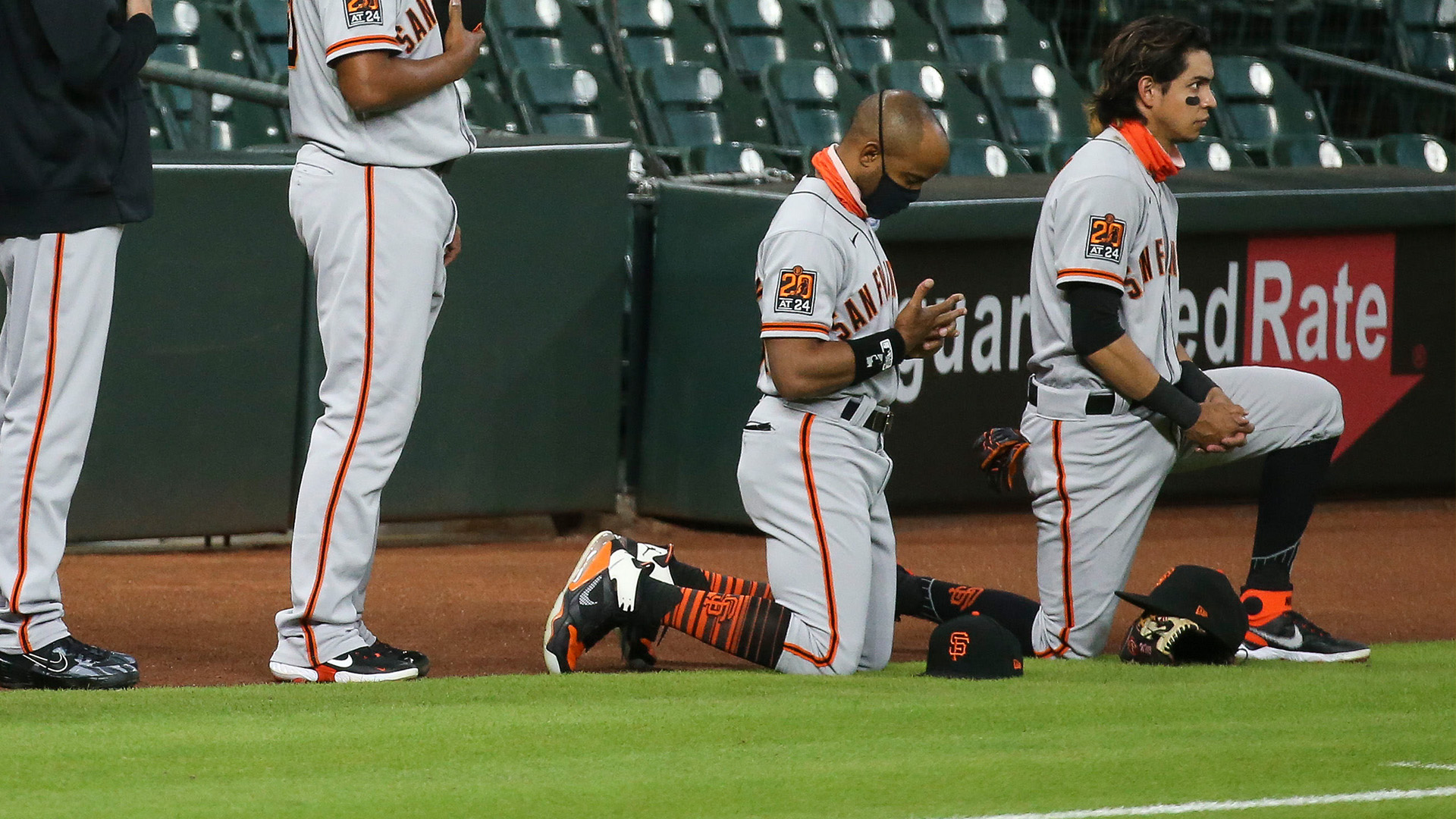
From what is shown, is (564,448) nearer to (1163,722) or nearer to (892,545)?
(892,545)

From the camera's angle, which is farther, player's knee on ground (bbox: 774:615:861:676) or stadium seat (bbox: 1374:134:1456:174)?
stadium seat (bbox: 1374:134:1456:174)

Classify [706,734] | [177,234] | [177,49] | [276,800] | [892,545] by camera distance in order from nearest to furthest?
[276,800]
[706,734]
[892,545]
[177,234]
[177,49]

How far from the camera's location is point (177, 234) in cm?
600

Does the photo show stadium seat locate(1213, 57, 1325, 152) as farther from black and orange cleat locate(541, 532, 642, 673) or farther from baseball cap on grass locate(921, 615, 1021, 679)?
black and orange cleat locate(541, 532, 642, 673)

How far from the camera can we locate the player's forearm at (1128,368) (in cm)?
451

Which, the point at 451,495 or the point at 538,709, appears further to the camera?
the point at 451,495

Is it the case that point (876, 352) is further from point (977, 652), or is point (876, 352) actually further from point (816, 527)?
point (977, 652)

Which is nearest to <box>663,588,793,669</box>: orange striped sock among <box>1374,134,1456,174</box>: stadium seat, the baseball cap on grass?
the baseball cap on grass

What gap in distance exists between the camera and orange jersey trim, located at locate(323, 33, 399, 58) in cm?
396

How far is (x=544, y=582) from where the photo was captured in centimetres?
590

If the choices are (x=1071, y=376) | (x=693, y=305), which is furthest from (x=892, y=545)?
(x=693, y=305)

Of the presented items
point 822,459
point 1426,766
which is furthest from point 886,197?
point 1426,766

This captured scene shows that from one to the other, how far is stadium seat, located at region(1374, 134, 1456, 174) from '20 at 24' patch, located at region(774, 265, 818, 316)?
7.23 meters

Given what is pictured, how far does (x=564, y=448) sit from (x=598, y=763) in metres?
3.41
